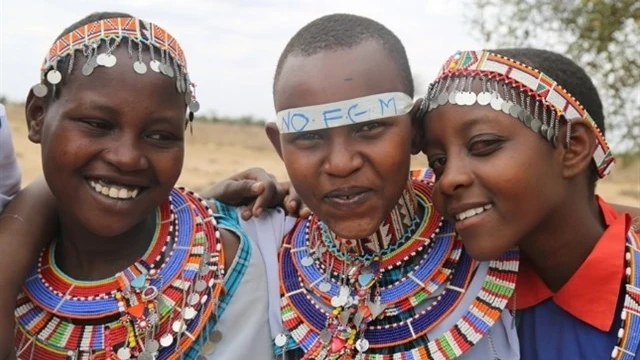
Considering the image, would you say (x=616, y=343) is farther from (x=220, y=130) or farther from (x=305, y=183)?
(x=220, y=130)

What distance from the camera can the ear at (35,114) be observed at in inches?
96.0

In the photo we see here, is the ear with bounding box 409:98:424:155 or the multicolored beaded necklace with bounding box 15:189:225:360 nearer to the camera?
the multicolored beaded necklace with bounding box 15:189:225:360

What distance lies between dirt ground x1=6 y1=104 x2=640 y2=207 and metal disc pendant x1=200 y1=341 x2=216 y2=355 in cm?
825

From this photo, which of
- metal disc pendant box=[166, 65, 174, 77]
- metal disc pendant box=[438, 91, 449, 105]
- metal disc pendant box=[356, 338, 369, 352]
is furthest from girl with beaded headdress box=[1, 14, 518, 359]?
metal disc pendant box=[166, 65, 174, 77]

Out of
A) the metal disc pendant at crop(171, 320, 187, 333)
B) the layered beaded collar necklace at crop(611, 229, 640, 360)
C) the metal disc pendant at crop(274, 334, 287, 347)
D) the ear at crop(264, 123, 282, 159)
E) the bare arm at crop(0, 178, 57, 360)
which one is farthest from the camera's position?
the ear at crop(264, 123, 282, 159)

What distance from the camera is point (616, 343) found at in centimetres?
236

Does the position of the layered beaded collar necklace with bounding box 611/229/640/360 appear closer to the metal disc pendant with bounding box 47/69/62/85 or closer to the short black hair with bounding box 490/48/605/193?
the short black hair with bounding box 490/48/605/193

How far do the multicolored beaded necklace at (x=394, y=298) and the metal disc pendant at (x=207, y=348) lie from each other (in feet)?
0.73

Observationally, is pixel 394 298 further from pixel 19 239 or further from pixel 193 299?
→ pixel 19 239

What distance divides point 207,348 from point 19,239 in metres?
0.69

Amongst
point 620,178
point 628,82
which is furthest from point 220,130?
point 628,82

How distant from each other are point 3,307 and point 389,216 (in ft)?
4.05

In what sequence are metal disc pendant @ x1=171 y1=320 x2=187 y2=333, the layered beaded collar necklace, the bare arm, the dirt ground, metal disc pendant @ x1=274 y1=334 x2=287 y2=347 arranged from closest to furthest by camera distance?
the bare arm, the layered beaded collar necklace, metal disc pendant @ x1=171 y1=320 x2=187 y2=333, metal disc pendant @ x1=274 y1=334 x2=287 y2=347, the dirt ground

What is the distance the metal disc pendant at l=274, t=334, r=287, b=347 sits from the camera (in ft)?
8.24
